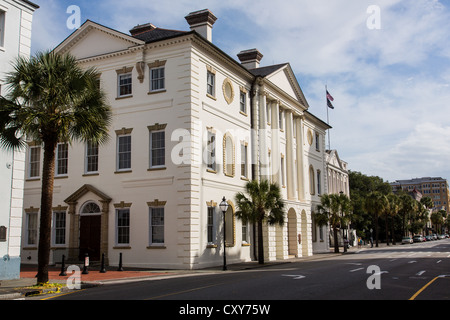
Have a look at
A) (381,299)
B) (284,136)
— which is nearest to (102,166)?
(284,136)

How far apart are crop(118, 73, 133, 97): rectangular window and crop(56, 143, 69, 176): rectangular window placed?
4972 mm

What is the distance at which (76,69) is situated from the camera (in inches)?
650

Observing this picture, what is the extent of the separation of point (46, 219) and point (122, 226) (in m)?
9.89

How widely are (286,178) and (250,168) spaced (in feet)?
22.0

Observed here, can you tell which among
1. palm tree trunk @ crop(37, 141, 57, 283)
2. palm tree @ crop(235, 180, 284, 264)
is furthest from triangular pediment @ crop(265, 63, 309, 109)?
palm tree trunk @ crop(37, 141, 57, 283)

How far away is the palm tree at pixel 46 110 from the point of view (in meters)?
15.8

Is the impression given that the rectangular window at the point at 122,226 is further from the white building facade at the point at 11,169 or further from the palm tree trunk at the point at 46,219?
the palm tree trunk at the point at 46,219

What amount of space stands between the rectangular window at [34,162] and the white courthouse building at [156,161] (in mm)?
65

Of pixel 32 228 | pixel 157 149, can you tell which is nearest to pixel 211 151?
pixel 157 149

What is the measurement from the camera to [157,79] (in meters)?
26.2

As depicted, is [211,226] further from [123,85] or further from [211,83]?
[123,85]

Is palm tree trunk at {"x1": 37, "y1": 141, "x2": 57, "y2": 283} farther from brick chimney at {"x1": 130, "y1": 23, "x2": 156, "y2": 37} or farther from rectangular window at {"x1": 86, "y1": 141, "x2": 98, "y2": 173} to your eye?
brick chimney at {"x1": 130, "y1": 23, "x2": 156, "y2": 37}

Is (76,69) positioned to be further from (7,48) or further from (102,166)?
(102,166)
